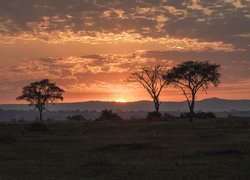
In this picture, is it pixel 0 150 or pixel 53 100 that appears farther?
pixel 53 100

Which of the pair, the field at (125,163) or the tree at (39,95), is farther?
the tree at (39,95)

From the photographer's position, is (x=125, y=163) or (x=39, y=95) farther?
(x=39, y=95)

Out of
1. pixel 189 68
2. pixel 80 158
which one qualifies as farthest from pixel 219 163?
pixel 189 68

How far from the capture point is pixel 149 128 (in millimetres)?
57281

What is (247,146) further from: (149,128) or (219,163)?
(149,128)

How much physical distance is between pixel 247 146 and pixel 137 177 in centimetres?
1551

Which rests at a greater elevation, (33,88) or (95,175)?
(33,88)

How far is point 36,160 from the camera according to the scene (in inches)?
1016

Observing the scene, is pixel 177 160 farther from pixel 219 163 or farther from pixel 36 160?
pixel 36 160

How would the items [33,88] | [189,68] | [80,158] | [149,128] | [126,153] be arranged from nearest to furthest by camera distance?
[80,158] → [126,153] → [149,128] → [189,68] → [33,88]

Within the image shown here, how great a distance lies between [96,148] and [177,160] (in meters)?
8.93

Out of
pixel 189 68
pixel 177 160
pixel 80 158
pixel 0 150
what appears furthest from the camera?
pixel 189 68

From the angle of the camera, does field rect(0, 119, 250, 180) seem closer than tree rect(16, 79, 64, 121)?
Yes

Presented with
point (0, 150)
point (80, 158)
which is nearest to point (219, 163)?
point (80, 158)
